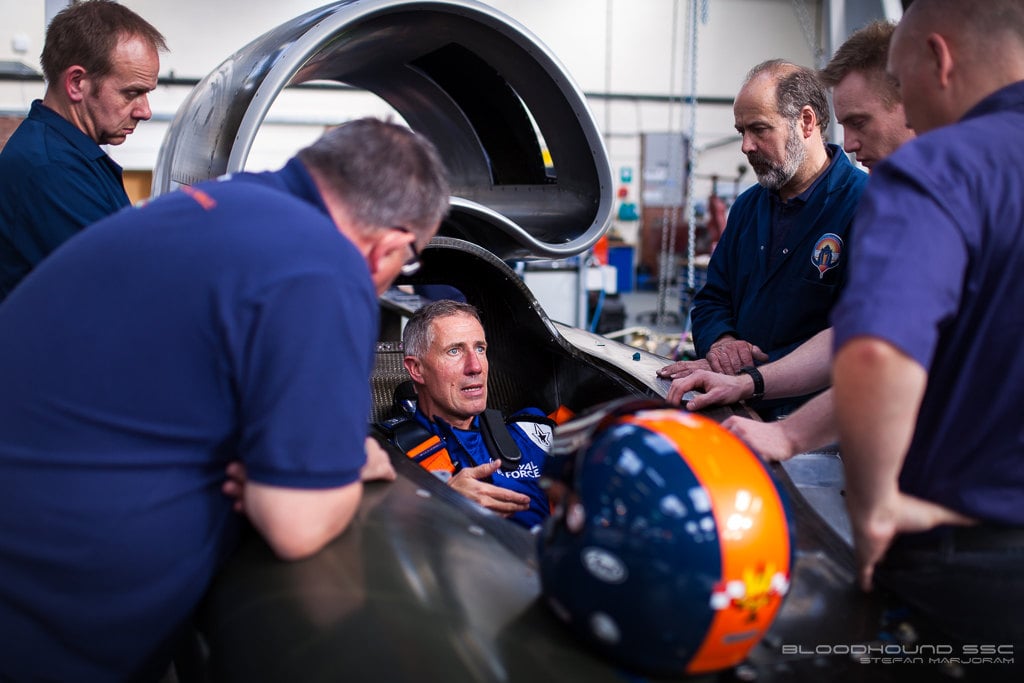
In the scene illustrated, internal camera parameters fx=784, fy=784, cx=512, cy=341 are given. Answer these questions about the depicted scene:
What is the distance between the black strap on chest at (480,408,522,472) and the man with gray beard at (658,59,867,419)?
56 cm

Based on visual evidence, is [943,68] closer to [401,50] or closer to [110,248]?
[110,248]

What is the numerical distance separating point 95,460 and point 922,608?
1343 millimetres

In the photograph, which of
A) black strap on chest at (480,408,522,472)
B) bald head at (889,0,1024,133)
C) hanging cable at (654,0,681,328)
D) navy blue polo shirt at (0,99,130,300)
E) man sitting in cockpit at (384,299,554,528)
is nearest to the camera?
bald head at (889,0,1024,133)

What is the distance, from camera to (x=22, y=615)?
123cm

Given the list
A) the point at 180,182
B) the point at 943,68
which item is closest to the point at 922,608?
the point at 943,68

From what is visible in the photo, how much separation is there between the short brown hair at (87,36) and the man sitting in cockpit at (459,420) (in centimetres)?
125

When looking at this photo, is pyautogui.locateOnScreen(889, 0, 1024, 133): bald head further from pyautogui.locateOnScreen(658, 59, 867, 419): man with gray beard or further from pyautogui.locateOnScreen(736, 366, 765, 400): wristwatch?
pyautogui.locateOnScreen(658, 59, 867, 419): man with gray beard

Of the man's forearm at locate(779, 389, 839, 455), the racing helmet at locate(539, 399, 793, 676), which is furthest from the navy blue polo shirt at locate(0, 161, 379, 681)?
the man's forearm at locate(779, 389, 839, 455)

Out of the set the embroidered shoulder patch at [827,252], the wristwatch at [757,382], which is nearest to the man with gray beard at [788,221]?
the embroidered shoulder patch at [827,252]

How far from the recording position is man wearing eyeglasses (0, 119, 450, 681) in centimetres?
114

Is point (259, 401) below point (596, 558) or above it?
above

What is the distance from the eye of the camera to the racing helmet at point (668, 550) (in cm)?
106

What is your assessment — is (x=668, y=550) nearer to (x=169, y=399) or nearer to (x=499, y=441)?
(x=169, y=399)

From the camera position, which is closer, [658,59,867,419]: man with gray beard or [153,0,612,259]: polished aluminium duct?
[153,0,612,259]: polished aluminium duct
